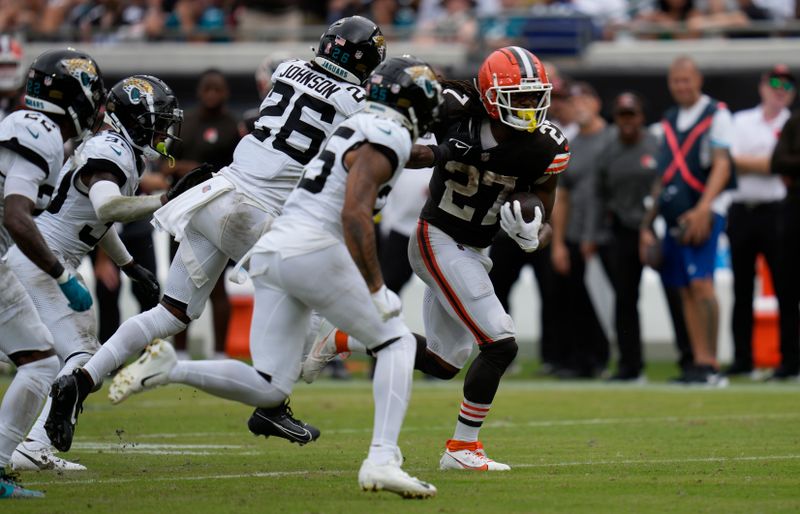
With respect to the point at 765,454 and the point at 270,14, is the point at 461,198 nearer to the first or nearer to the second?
the point at 765,454

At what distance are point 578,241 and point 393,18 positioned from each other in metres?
6.79

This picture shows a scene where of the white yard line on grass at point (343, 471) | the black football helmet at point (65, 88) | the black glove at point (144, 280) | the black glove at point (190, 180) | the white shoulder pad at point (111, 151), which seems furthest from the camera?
the black glove at point (144, 280)

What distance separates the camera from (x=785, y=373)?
1179cm

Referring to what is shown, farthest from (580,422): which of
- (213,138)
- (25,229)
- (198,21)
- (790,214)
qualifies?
(198,21)

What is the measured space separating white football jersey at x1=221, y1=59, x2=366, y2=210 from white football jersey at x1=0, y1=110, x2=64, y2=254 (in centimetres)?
147

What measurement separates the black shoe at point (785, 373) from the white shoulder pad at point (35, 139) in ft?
24.6

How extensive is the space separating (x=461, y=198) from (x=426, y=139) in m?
0.57

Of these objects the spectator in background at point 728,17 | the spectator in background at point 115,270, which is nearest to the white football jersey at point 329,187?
→ the spectator in background at point 115,270

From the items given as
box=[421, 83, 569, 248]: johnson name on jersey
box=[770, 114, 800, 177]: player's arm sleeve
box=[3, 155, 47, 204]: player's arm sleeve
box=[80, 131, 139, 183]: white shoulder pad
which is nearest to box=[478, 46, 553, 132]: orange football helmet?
box=[421, 83, 569, 248]: johnson name on jersey

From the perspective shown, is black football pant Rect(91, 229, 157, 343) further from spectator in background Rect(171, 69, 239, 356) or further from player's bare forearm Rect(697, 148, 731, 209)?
player's bare forearm Rect(697, 148, 731, 209)

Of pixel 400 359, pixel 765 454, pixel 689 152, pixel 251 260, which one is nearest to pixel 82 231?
pixel 251 260

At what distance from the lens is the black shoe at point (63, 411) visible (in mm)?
6441

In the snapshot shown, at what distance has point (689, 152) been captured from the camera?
11.7 metres

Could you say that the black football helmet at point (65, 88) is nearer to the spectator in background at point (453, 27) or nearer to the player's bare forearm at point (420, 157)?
the player's bare forearm at point (420, 157)
